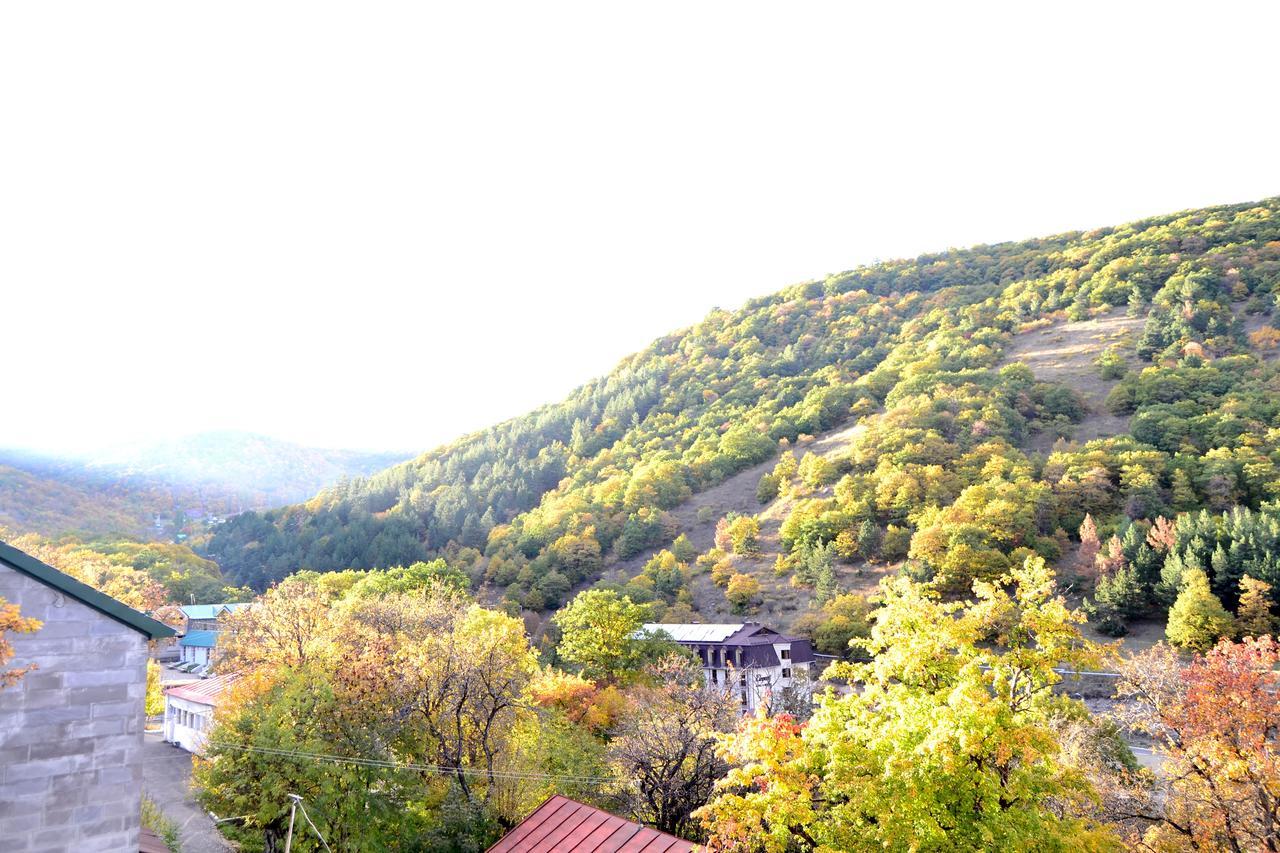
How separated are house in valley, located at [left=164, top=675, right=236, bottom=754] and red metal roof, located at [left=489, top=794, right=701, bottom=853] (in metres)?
25.2

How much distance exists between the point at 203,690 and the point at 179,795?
7.72 m

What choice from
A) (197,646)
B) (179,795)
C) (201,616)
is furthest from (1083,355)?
(201,616)

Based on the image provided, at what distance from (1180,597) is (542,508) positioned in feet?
229

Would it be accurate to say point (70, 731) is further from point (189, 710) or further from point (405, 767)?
point (189, 710)

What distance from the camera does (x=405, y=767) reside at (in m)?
24.8

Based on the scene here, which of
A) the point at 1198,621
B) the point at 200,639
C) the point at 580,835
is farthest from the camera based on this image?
the point at 200,639

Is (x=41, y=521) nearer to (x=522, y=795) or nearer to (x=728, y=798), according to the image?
(x=522, y=795)

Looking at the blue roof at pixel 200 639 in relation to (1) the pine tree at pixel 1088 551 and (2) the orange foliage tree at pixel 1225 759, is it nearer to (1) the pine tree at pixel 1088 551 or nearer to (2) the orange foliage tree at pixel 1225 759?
(1) the pine tree at pixel 1088 551

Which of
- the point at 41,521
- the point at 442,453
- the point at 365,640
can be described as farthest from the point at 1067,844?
the point at 442,453

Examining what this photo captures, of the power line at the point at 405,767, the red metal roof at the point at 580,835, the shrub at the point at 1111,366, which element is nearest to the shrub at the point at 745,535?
the shrub at the point at 1111,366

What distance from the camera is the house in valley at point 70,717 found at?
1162 centimetres

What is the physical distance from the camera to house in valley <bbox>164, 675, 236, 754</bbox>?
132 ft

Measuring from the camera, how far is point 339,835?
75.2 ft

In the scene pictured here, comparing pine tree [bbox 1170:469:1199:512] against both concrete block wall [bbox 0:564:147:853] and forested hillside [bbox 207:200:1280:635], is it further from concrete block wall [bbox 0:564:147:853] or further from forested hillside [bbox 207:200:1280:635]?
concrete block wall [bbox 0:564:147:853]
